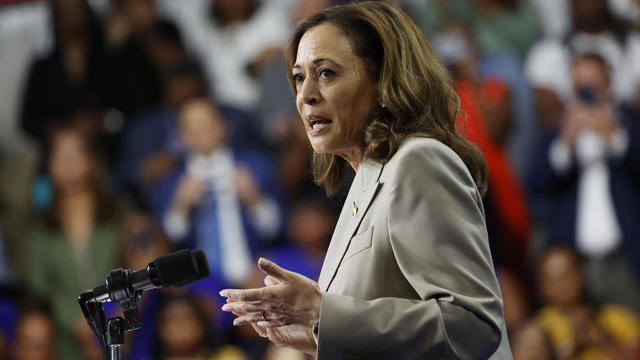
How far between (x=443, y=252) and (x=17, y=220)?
18.4 feet

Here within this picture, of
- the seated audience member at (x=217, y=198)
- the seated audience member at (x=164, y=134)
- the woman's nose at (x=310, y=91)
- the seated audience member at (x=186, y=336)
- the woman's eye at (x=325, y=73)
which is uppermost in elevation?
the woman's eye at (x=325, y=73)

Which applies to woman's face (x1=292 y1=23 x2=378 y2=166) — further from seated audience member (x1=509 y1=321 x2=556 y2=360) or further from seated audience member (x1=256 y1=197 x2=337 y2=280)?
seated audience member (x1=256 y1=197 x2=337 y2=280)

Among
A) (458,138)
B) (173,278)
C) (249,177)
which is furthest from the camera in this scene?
(249,177)

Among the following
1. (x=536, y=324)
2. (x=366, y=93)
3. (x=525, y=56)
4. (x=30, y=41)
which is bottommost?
(x=536, y=324)

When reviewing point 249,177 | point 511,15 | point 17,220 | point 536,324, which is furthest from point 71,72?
point 536,324

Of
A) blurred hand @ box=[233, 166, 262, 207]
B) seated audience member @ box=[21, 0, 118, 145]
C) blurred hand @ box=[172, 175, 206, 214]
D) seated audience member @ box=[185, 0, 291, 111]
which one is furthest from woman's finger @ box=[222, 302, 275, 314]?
seated audience member @ box=[21, 0, 118, 145]

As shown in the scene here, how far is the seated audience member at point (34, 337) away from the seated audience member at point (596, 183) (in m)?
3.43

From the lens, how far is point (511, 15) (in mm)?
5586

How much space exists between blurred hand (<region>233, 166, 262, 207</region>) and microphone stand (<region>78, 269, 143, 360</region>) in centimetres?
417

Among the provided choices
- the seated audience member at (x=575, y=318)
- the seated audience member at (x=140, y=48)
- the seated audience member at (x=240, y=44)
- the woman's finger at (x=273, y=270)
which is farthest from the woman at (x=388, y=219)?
the seated audience member at (x=140, y=48)

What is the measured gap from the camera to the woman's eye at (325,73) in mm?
1815

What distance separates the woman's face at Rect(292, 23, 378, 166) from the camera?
71.2 inches

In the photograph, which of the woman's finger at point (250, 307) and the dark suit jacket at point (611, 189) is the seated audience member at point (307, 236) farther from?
the woman's finger at point (250, 307)

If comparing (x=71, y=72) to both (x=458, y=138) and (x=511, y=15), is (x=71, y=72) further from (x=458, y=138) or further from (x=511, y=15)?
(x=458, y=138)
